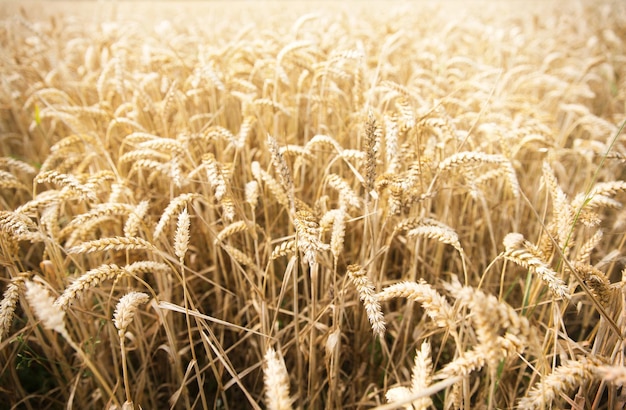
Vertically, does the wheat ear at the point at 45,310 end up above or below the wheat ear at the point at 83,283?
above

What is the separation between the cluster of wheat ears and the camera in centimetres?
86

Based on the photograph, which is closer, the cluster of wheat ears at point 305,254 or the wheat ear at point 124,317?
the wheat ear at point 124,317

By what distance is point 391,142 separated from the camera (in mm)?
1015

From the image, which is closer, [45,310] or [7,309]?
[45,310]

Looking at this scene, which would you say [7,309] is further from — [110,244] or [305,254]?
[305,254]

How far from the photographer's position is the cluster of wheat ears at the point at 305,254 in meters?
0.86

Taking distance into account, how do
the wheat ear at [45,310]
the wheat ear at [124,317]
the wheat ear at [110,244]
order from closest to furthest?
the wheat ear at [45,310] → the wheat ear at [124,317] → the wheat ear at [110,244]

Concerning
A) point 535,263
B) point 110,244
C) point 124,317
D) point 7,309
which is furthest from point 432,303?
point 7,309

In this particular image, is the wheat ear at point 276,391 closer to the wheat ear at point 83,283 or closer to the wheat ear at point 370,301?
the wheat ear at point 370,301

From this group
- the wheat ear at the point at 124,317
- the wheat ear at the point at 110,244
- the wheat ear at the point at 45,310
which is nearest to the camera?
the wheat ear at the point at 45,310

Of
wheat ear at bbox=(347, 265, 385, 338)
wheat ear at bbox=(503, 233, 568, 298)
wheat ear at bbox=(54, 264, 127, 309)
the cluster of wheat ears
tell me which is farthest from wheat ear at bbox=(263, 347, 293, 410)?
wheat ear at bbox=(503, 233, 568, 298)

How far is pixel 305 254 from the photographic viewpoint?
82 cm

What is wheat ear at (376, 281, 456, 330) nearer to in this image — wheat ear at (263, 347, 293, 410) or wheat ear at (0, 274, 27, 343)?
wheat ear at (263, 347, 293, 410)

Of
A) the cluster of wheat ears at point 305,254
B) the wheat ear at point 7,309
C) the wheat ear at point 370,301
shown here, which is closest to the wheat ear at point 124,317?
the cluster of wheat ears at point 305,254
